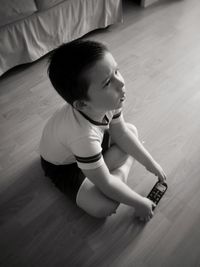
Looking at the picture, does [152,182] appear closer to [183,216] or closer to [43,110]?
[183,216]

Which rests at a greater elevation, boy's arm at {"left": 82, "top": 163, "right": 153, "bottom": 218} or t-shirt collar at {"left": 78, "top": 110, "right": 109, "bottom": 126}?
t-shirt collar at {"left": 78, "top": 110, "right": 109, "bottom": 126}

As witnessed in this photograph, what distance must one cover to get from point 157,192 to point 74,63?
61 cm

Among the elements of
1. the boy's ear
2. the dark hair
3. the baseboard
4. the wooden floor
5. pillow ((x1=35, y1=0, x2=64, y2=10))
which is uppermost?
the dark hair

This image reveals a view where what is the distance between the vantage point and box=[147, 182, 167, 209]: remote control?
92 centimetres

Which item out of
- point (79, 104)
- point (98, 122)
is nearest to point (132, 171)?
point (98, 122)

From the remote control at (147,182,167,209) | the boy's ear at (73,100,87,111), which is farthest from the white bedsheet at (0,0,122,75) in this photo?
the remote control at (147,182,167,209)

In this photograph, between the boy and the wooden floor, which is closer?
the boy

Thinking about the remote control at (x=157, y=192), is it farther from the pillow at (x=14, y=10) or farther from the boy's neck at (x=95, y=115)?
the pillow at (x=14, y=10)

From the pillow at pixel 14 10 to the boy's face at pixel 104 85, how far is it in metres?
0.85

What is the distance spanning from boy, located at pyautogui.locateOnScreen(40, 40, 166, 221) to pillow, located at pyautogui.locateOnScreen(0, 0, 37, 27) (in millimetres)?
741

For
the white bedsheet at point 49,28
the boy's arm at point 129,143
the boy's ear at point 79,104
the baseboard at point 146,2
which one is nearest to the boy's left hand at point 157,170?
the boy's arm at point 129,143

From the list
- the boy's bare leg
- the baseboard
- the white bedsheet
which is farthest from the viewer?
the baseboard

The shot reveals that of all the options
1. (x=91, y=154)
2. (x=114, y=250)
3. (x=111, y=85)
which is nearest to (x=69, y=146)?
(x=91, y=154)

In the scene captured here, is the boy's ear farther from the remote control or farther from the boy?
the remote control
